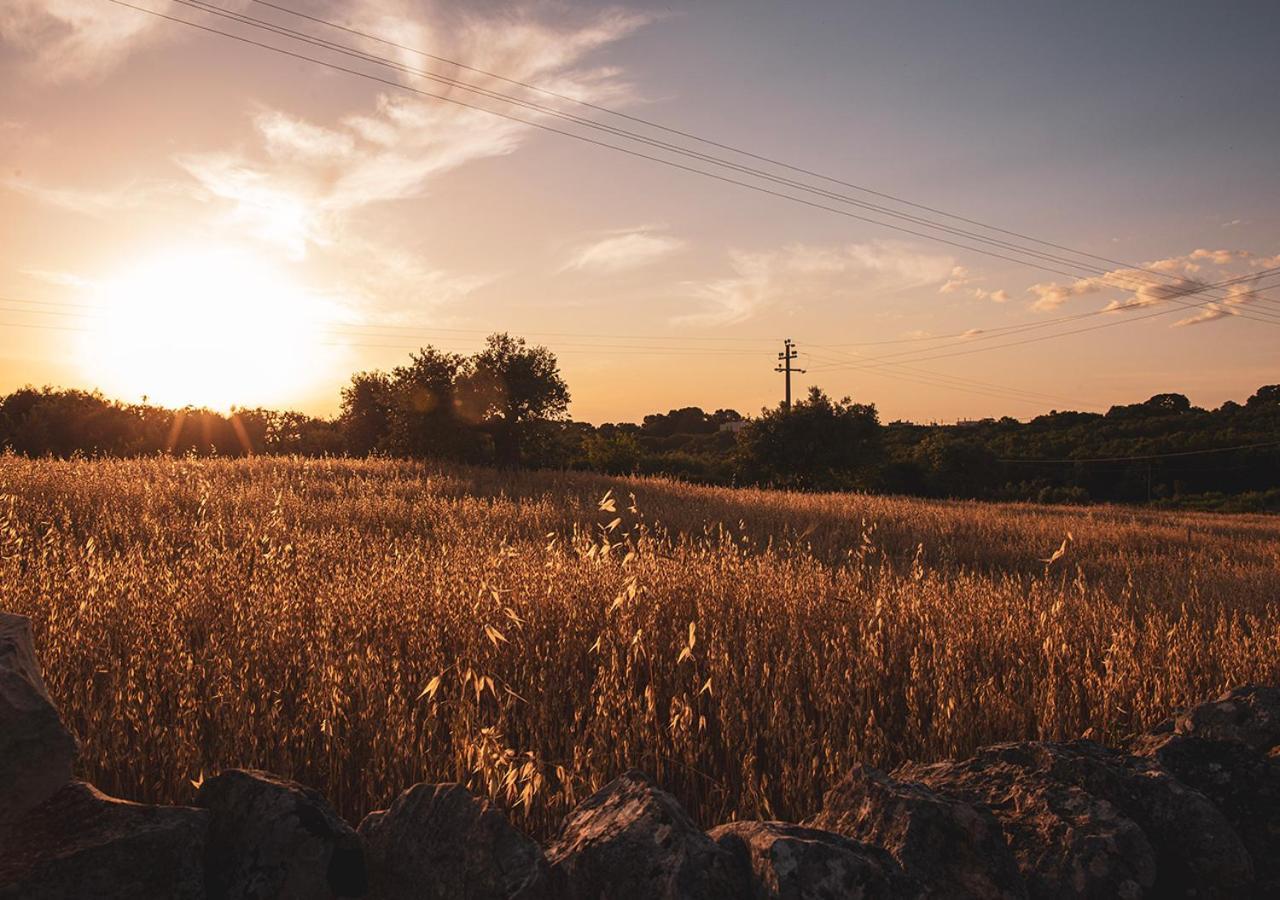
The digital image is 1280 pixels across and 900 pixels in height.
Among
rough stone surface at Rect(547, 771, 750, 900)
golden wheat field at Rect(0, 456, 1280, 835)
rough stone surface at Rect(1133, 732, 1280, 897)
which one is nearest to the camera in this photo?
rough stone surface at Rect(547, 771, 750, 900)

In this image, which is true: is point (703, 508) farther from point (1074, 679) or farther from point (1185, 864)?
point (1185, 864)

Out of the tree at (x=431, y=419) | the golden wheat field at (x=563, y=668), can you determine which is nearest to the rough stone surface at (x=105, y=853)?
the golden wheat field at (x=563, y=668)

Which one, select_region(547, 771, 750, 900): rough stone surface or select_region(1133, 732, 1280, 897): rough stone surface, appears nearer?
select_region(547, 771, 750, 900): rough stone surface

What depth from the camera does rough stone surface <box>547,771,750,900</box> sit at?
68.1 inches

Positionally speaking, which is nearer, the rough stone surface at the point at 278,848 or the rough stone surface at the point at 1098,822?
the rough stone surface at the point at 278,848

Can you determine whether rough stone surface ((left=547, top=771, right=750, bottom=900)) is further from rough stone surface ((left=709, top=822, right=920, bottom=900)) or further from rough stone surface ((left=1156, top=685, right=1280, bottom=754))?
rough stone surface ((left=1156, top=685, right=1280, bottom=754))

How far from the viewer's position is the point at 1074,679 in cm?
415

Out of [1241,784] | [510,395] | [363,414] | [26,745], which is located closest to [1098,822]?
[1241,784]

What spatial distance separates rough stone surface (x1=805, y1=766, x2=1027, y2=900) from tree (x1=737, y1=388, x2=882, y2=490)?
4495 cm

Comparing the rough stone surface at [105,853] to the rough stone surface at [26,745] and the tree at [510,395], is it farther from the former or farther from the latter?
the tree at [510,395]

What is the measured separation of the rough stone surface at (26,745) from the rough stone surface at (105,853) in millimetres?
105

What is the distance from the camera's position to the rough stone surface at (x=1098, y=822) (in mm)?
2057

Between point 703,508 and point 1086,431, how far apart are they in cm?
7823

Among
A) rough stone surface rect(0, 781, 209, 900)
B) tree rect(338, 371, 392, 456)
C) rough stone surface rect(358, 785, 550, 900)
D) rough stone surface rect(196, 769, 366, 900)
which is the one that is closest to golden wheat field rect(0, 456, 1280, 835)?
rough stone surface rect(358, 785, 550, 900)
